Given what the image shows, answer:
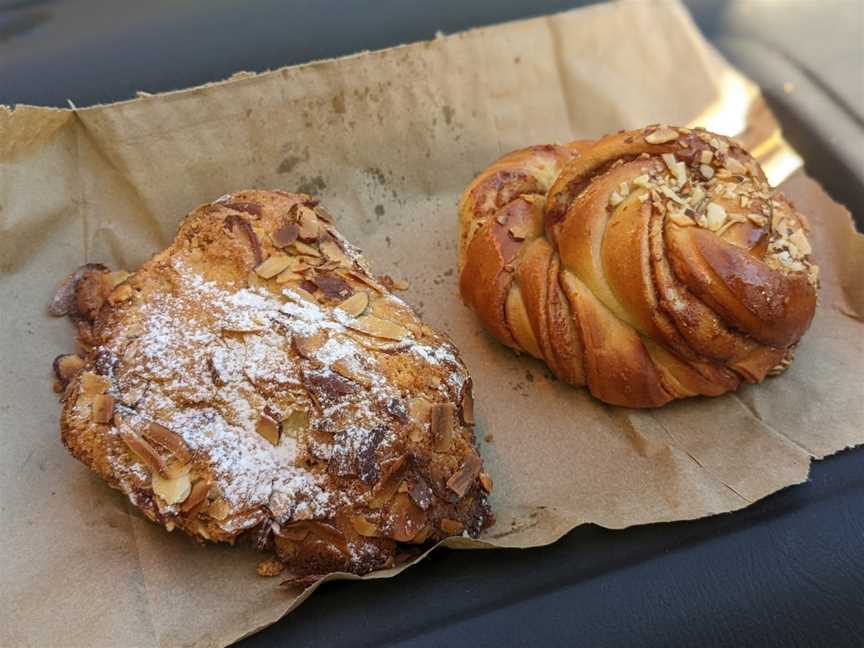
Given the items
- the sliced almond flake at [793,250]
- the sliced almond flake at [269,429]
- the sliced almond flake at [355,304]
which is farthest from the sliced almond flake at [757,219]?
the sliced almond flake at [269,429]

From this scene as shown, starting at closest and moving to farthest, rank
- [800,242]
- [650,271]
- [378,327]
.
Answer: [378,327]
[650,271]
[800,242]

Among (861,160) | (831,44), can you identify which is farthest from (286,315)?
(831,44)

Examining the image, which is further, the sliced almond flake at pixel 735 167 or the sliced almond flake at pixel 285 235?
the sliced almond flake at pixel 735 167

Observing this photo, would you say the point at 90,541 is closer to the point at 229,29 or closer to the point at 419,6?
the point at 229,29

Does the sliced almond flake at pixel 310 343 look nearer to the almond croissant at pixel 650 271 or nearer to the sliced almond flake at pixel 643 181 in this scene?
the almond croissant at pixel 650 271

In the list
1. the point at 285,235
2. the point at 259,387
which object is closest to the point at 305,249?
the point at 285,235

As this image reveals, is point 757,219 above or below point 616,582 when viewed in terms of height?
above

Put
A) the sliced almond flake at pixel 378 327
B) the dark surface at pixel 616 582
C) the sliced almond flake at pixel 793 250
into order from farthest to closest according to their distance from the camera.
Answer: the sliced almond flake at pixel 793 250 → the sliced almond flake at pixel 378 327 → the dark surface at pixel 616 582

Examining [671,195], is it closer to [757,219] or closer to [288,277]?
[757,219]
